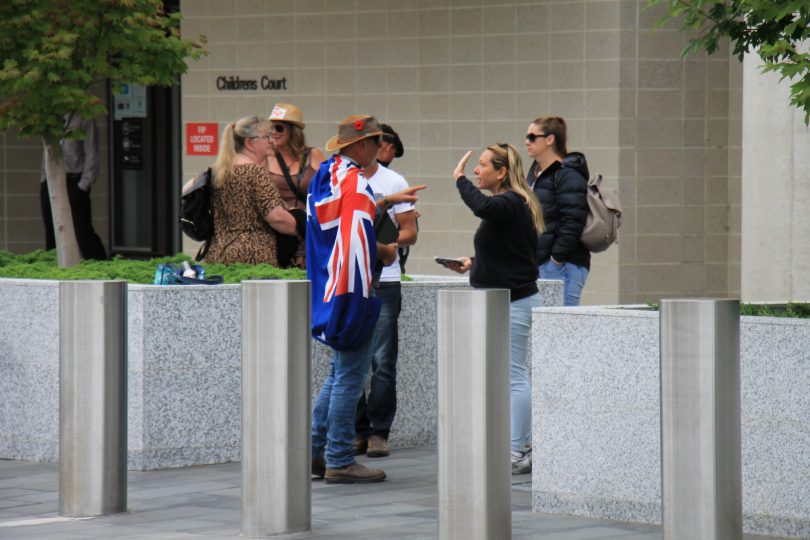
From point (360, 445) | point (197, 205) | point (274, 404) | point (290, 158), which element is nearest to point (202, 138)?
point (290, 158)

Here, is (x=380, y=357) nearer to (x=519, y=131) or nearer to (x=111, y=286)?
(x=111, y=286)

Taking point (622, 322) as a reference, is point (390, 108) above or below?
above

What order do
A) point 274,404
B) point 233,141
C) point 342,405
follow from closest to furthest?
point 274,404, point 342,405, point 233,141

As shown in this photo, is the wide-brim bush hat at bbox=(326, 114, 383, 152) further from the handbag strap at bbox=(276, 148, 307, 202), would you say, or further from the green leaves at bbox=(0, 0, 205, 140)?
the green leaves at bbox=(0, 0, 205, 140)

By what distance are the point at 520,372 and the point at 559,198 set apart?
1932 millimetres

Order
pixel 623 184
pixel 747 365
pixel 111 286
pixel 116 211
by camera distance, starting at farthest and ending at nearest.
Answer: pixel 116 211, pixel 623 184, pixel 111 286, pixel 747 365

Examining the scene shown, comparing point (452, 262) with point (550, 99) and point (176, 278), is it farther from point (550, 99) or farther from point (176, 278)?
point (550, 99)

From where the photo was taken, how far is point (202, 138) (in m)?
17.5

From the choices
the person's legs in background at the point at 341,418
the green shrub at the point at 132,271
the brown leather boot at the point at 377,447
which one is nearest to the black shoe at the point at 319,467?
the person's legs in background at the point at 341,418

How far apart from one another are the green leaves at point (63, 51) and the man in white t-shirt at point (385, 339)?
10.7ft

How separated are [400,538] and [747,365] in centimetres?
170

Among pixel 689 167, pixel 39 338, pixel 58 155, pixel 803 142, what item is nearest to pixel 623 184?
pixel 689 167

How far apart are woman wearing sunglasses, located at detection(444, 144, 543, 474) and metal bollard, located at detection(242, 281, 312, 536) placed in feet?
6.76

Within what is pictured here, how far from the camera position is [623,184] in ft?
48.8
